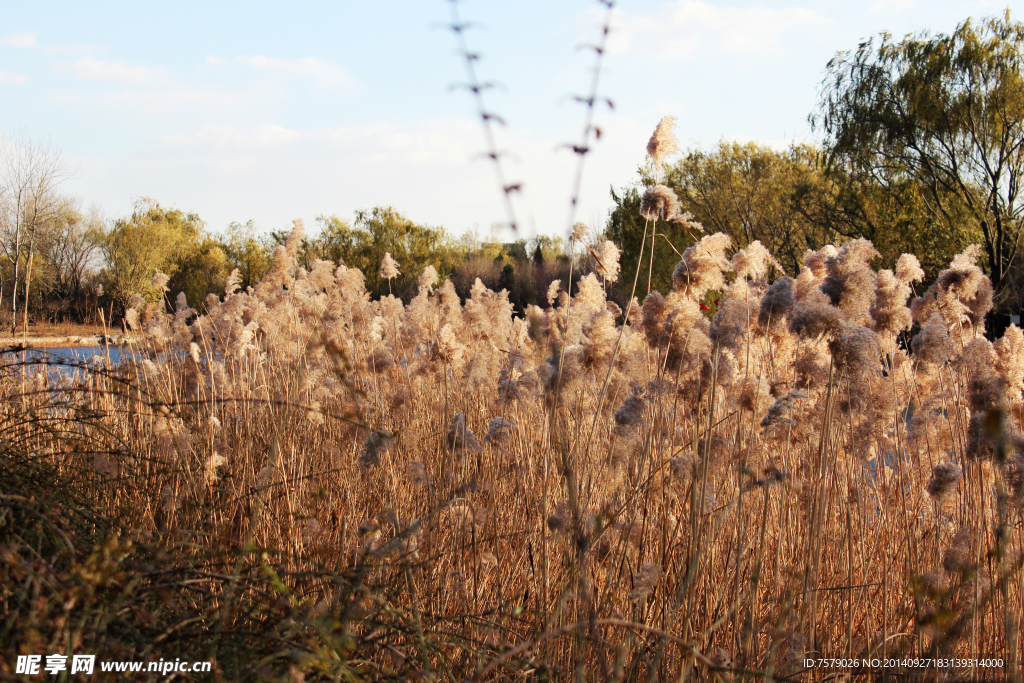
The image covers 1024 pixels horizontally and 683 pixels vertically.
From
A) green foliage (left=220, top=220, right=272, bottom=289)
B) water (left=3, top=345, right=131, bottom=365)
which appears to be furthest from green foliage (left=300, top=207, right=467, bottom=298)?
water (left=3, top=345, right=131, bottom=365)

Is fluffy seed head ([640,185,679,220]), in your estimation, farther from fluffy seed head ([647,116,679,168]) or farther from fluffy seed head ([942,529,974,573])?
fluffy seed head ([942,529,974,573])

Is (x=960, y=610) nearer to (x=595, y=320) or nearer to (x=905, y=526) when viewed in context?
(x=905, y=526)

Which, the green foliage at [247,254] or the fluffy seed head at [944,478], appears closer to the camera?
the fluffy seed head at [944,478]

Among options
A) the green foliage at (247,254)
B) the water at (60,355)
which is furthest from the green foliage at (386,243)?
the water at (60,355)

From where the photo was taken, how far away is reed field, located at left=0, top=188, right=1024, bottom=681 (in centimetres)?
149

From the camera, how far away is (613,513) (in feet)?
6.57

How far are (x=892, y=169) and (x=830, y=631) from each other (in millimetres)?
19208

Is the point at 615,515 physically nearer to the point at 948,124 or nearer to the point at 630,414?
the point at 630,414

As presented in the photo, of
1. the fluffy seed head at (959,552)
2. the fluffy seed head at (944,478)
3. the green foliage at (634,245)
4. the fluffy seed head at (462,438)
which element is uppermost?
the green foliage at (634,245)

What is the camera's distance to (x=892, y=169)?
18469mm

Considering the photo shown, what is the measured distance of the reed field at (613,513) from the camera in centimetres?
149

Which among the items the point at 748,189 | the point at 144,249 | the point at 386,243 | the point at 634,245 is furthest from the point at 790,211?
the point at 144,249

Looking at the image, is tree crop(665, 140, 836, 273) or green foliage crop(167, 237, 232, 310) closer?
tree crop(665, 140, 836, 273)

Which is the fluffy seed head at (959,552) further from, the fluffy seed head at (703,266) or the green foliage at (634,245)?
the green foliage at (634,245)
